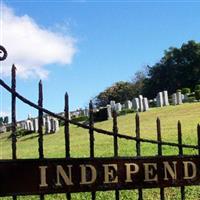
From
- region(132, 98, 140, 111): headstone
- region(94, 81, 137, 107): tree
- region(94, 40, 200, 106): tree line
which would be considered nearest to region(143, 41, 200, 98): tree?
region(94, 40, 200, 106): tree line

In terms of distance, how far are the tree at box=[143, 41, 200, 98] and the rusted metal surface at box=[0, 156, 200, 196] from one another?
72.1 meters

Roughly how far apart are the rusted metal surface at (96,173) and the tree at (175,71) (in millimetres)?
72092

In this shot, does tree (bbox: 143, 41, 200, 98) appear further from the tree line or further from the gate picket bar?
the gate picket bar

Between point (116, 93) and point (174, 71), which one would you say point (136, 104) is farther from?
point (116, 93)

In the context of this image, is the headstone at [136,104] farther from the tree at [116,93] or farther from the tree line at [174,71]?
the tree at [116,93]

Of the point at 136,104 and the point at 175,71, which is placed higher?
the point at 175,71

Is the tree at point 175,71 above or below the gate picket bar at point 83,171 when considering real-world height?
above

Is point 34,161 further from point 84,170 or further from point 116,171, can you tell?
point 116,171

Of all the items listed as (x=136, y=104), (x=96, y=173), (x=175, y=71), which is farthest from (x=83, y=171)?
(x=175, y=71)

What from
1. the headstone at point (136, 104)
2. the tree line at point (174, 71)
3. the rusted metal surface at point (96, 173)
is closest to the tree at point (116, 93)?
the tree line at point (174, 71)

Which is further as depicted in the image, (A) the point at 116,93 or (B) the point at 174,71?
(A) the point at 116,93

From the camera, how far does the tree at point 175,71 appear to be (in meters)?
79.8

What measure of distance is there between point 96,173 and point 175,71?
7839cm

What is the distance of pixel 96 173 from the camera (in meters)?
6.08
